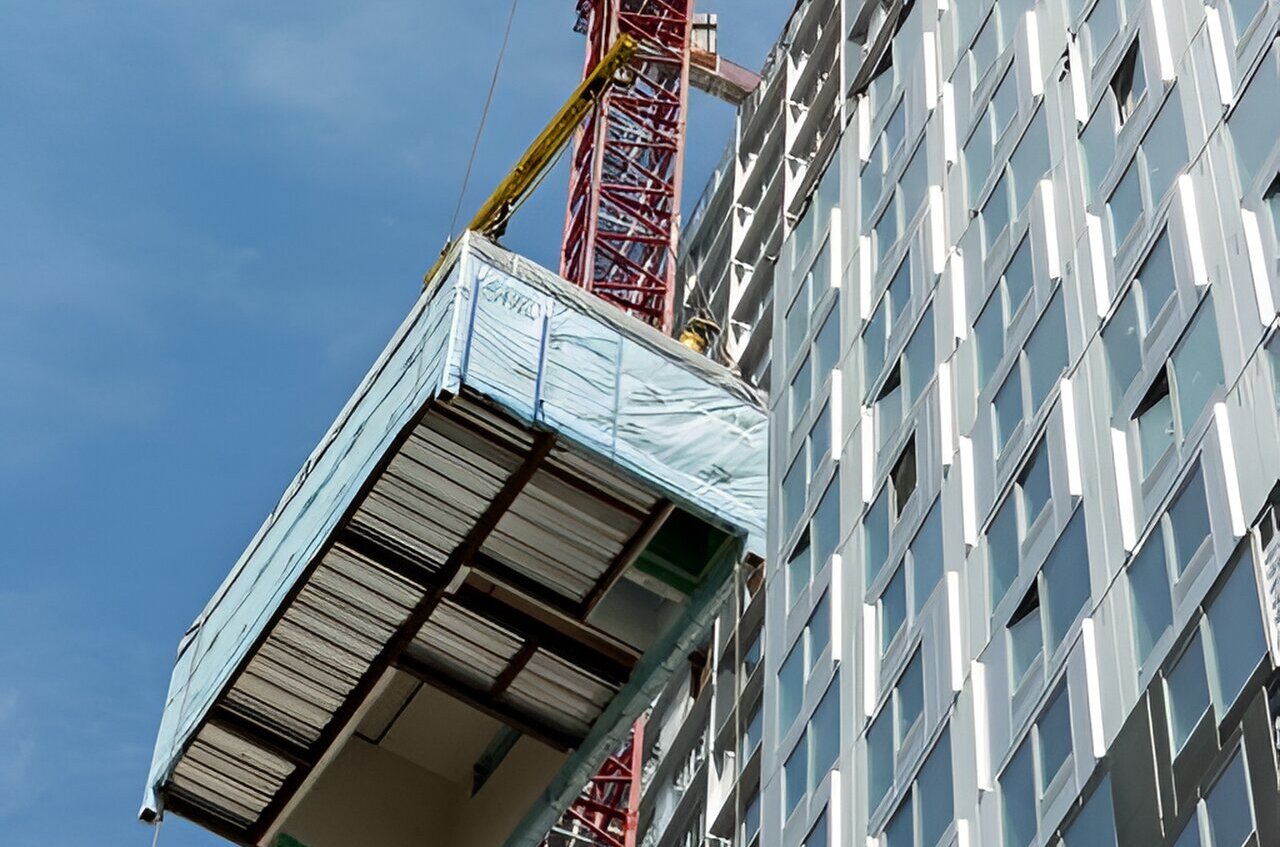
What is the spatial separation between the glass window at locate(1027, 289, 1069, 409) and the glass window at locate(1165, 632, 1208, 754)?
6512 mm

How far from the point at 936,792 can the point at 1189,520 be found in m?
5.76

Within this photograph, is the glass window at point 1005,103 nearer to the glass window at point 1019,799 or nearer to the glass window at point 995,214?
the glass window at point 995,214

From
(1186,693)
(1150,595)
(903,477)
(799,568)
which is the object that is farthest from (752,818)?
(1186,693)

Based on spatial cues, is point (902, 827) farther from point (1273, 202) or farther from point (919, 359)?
point (1273, 202)

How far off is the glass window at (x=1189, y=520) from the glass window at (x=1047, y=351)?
4.76 meters

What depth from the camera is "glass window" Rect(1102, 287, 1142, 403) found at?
91.8 feet

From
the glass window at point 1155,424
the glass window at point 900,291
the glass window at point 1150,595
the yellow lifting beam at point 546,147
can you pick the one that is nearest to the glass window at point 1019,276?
the glass window at point 900,291

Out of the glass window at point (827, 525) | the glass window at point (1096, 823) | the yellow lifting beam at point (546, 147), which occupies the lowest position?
the glass window at point (1096, 823)

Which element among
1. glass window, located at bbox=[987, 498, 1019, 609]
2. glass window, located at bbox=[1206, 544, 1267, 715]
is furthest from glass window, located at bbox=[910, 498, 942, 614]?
glass window, located at bbox=[1206, 544, 1267, 715]

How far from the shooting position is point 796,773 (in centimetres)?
3509

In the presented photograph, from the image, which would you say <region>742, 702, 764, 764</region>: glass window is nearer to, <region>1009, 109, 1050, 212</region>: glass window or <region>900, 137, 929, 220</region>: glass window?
<region>900, 137, 929, 220</region>: glass window

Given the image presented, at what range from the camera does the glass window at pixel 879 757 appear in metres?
31.4

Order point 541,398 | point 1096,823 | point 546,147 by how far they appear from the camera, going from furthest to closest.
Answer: point 546,147, point 541,398, point 1096,823

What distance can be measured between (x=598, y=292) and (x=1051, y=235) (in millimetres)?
39612
